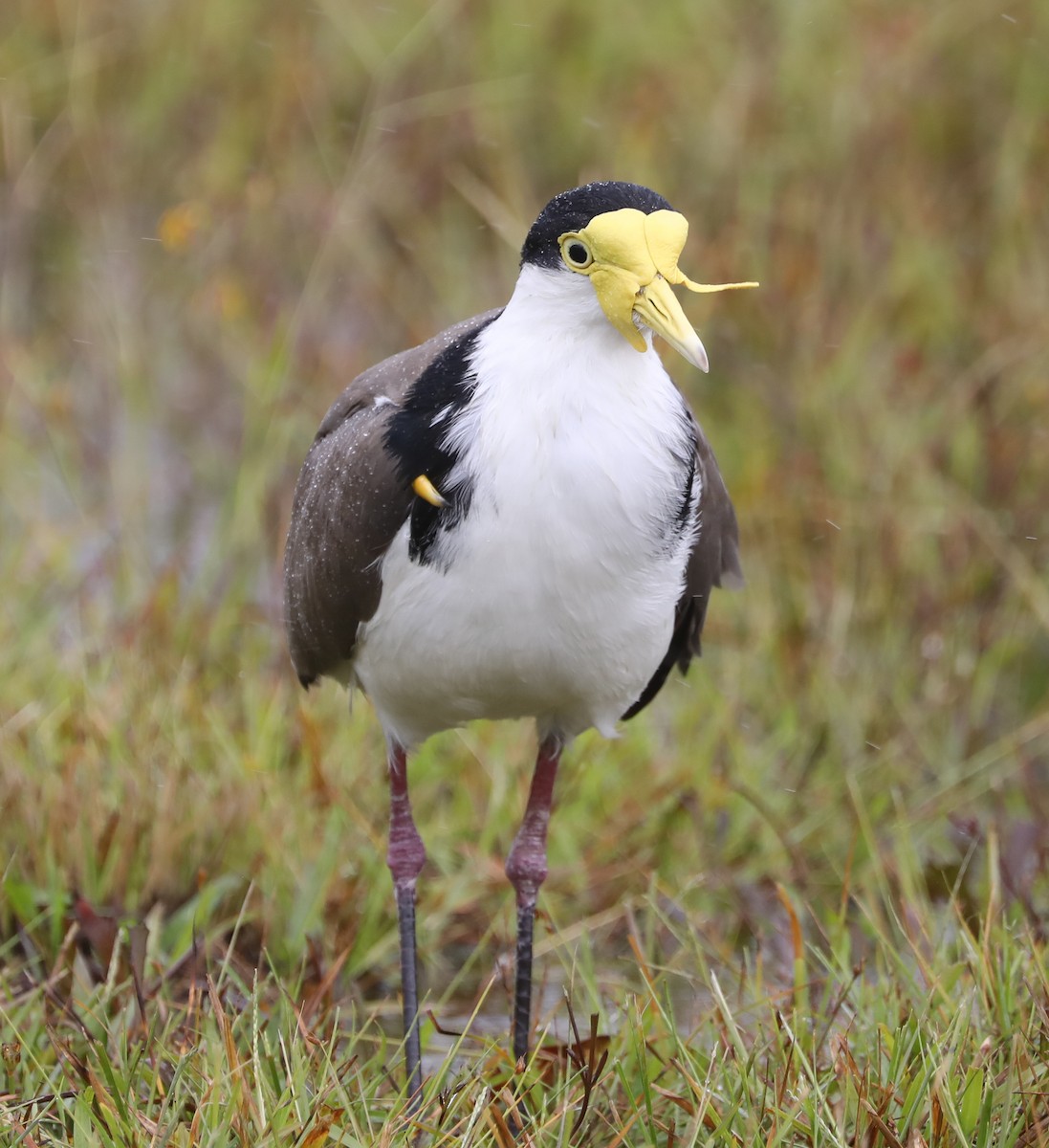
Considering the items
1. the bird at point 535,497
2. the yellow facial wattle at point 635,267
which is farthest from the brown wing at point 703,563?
the yellow facial wattle at point 635,267

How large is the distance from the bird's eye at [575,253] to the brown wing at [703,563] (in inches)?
17.5

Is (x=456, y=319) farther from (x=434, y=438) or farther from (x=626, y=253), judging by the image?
(x=626, y=253)

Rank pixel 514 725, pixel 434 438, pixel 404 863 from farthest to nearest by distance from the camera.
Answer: pixel 514 725 → pixel 404 863 → pixel 434 438

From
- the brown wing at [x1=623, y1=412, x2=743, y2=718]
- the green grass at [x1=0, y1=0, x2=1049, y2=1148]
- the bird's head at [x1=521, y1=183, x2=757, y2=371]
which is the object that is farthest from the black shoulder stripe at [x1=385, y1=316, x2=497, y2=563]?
the green grass at [x1=0, y1=0, x2=1049, y2=1148]

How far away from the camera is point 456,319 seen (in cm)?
645

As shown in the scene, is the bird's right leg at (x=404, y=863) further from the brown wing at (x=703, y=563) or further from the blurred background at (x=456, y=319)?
the brown wing at (x=703, y=563)

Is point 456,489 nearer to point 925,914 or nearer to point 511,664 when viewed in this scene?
point 511,664

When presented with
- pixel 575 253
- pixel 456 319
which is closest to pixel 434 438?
pixel 575 253

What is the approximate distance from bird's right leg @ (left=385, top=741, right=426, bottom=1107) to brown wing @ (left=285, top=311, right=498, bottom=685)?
0.28 meters

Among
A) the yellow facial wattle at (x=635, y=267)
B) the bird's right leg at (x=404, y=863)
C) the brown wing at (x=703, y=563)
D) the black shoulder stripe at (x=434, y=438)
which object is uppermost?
the yellow facial wattle at (x=635, y=267)

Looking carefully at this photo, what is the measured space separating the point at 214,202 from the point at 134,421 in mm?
1310

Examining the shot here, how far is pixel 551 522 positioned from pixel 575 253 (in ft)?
1.51

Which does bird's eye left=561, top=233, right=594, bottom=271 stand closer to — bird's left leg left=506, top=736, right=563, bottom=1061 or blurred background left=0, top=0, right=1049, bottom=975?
bird's left leg left=506, top=736, right=563, bottom=1061

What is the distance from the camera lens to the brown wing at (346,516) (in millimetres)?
3373
